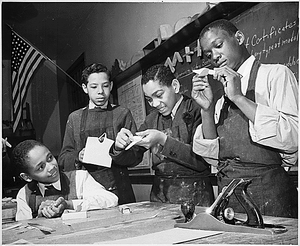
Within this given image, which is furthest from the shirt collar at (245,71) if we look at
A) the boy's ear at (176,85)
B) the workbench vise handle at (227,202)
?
the workbench vise handle at (227,202)

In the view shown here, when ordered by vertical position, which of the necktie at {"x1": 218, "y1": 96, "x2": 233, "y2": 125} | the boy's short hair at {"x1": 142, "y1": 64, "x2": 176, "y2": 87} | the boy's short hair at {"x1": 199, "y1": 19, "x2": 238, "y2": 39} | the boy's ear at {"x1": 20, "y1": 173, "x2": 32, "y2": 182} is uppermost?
the boy's short hair at {"x1": 199, "y1": 19, "x2": 238, "y2": 39}

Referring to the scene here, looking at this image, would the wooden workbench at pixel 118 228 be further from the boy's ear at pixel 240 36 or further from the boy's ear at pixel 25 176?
the boy's ear at pixel 240 36

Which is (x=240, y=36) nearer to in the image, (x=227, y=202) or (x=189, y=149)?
(x=189, y=149)

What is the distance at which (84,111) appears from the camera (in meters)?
2.20

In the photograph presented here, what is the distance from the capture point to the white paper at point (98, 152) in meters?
2.19

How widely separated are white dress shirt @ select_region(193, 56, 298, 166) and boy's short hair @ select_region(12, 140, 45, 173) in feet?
3.54

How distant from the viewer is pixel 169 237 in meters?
1.86

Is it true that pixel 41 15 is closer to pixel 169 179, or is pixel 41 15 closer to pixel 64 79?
pixel 64 79

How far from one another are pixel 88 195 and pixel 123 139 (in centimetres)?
33

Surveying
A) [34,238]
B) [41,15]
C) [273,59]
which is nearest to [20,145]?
[34,238]

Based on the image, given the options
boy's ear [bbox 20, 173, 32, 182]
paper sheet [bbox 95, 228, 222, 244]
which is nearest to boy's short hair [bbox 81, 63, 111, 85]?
boy's ear [bbox 20, 173, 32, 182]

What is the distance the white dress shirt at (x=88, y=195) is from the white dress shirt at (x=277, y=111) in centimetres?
78

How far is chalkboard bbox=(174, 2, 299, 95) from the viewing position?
2037mm

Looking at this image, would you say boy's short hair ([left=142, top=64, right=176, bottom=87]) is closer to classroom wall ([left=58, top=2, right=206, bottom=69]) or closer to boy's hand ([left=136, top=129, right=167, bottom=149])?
classroom wall ([left=58, top=2, right=206, bottom=69])
